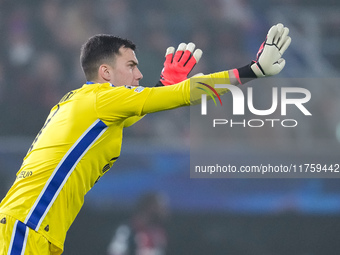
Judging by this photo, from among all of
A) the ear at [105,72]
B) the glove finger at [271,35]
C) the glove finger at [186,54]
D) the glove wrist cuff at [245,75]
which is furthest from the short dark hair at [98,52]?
the glove finger at [271,35]

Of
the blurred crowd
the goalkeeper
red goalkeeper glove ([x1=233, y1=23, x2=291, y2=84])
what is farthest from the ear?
the blurred crowd

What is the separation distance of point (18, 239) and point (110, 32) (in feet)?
12.8

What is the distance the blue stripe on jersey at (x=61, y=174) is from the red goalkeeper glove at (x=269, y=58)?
2.55ft

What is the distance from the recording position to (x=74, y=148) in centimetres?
297

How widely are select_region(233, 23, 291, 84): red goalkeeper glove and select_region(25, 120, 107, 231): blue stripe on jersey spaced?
0.78m

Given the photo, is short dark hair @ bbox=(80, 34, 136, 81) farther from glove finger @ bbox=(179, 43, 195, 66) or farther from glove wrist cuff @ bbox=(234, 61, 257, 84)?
glove wrist cuff @ bbox=(234, 61, 257, 84)

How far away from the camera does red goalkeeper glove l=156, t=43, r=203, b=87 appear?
3488 millimetres

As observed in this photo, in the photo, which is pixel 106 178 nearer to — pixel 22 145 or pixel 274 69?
pixel 22 145

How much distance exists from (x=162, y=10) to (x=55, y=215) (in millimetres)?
3955

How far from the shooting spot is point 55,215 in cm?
295

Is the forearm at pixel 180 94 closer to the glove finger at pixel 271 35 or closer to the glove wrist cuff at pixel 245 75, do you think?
the glove wrist cuff at pixel 245 75

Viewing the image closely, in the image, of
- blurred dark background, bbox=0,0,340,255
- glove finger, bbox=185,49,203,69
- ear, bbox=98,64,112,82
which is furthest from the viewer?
blurred dark background, bbox=0,0,340,255

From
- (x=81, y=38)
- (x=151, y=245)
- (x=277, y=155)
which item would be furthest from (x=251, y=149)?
(x=81, y=38)

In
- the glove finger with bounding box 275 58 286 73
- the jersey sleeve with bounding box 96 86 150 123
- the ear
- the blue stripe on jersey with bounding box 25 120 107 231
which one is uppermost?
the ear
